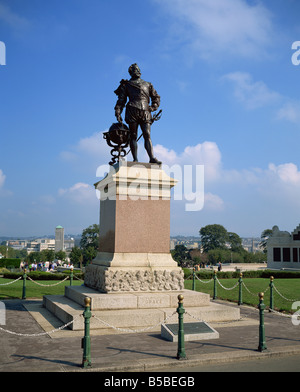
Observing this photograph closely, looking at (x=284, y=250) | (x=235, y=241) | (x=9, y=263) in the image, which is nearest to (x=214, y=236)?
(x=235, y=241)

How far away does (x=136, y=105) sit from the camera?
1172cm

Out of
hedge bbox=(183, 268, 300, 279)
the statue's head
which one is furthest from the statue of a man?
hedge bbox=(183, 268, 300, 279)

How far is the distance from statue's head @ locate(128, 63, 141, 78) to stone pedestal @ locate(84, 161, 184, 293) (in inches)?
119

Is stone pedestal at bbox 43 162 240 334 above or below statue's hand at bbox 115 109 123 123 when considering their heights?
below

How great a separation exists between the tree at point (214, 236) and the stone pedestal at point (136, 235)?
300ft

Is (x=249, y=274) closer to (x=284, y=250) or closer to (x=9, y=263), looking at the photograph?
(x=284, y=250)

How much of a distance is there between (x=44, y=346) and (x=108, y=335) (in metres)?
1.50

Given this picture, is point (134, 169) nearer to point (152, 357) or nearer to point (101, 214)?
point (101, 214)

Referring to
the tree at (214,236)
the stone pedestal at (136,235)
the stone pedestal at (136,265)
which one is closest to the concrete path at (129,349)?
the stone pedestal at (136,265)

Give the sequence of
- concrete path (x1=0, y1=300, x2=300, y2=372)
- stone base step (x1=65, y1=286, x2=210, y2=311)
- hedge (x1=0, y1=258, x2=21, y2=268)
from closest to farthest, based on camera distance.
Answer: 1. concrete path (x1=0, y1=300, x2=300, y2=372)
2. stone base step (x1=65, y1=286, x2=210, y2=311)
3. hedge (x1=0, y1=258, x2=21, y2=268)

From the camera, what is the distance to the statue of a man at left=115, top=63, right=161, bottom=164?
38.5 feet

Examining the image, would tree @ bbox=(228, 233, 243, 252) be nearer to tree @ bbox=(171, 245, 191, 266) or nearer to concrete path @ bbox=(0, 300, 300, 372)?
tree @ bbox=(171, 245, 191, 266)

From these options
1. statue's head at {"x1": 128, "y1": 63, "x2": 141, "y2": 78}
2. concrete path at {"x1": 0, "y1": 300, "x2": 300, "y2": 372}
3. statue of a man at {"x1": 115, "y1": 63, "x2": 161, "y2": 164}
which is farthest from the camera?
statue's head at {"x1": 128, "y1": 63, "x2": 141, "y2": 78}

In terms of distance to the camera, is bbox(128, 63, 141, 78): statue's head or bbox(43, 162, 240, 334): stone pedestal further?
bbox(128, 63, 141, 78): statue's head
